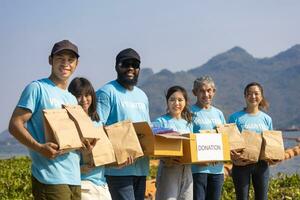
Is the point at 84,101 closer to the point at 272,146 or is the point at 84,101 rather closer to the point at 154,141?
the point at 154,141

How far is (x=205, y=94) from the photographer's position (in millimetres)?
6438

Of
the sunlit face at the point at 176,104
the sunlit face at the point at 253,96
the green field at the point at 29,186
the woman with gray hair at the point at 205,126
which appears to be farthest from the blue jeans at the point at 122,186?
the green field at the point at 29,186

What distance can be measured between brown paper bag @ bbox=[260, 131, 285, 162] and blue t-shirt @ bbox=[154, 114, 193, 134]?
38.9 inches

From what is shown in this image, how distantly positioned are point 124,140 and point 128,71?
0.67 metres

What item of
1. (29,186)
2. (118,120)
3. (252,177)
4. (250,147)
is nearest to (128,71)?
(118,120)

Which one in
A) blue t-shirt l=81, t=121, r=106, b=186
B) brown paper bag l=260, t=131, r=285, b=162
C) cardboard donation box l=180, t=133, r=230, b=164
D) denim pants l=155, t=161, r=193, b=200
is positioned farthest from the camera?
brown paper bag l=260, t=131, r=285, b=162

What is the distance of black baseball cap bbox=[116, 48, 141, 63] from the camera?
5410 mm

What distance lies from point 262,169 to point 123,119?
7.08ft

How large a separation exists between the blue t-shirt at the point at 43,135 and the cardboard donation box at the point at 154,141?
0.98 meters

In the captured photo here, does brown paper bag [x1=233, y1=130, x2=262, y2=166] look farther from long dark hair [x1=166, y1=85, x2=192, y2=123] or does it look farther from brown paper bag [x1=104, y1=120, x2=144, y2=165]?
brown paper bag [x1=104, y1=120, x2=144, y2=165]

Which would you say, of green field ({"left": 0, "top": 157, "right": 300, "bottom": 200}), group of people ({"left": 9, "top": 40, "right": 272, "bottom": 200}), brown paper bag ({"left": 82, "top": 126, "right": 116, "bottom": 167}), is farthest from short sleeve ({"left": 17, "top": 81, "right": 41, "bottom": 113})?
green field ({"left": 0, "top": 157, "right": 300, "bottom": 200})

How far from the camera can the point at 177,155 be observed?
5.62 metres

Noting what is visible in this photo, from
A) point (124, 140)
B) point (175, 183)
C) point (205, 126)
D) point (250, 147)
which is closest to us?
point (124, 140)

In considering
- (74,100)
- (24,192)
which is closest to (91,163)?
(74,100)
